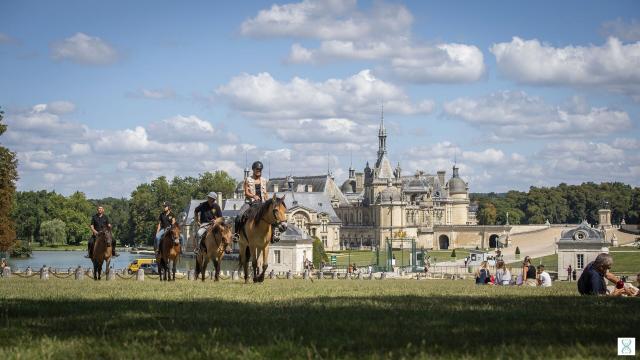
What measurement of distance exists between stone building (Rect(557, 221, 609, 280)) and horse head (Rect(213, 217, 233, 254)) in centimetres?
4945

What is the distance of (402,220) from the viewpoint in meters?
157

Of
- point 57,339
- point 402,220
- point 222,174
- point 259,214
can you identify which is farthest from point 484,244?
point 57,339

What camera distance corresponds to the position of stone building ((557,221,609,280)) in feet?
221

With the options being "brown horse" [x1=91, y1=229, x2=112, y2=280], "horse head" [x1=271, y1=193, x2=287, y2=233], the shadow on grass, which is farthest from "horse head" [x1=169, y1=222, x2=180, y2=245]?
the shadow on grass

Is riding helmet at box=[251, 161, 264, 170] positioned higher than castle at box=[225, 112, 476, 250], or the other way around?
castle at box=[225, 112, 476, 250]

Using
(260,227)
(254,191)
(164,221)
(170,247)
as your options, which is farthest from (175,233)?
(260,227)

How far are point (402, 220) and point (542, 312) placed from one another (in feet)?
479

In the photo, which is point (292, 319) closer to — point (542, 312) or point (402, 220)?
point (542, 312)

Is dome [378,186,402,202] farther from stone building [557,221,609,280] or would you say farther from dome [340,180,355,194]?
stone building [557,221,609,280]

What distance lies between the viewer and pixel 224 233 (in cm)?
2117

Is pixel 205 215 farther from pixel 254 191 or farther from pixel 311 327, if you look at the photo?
pixel 311 327

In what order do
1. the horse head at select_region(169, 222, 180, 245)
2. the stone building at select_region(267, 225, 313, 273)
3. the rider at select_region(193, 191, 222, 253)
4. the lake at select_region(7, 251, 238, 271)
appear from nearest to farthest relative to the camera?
the rider at select_region(193, 191, 222, 253) → the horse head at select_region(169, 222, 180, 245) → the stone building at select_region(267, 225, 313, 273) → the lake at select_region(7, 251, 238, 271)

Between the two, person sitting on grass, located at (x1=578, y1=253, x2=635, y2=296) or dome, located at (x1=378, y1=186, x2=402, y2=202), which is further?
dome, located at (x1=378, y1=186, x2=402, y2=202)

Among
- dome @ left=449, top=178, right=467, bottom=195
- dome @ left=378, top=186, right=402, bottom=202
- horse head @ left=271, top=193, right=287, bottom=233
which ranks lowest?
horse head @ left=271, top=193, right=287, bottom=233
